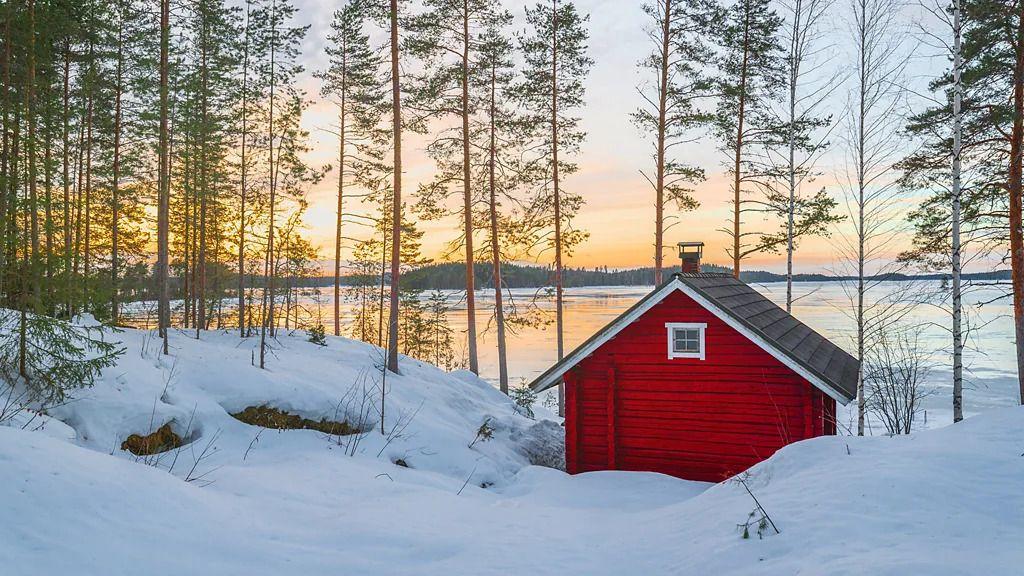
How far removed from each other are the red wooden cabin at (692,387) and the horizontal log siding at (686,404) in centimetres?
2

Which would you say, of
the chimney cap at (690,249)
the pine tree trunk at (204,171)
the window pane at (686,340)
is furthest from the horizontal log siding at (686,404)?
the pine tree trunk at (204,171)

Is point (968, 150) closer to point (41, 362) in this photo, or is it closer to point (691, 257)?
point (691, 257)

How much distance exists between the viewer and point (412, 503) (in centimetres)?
725

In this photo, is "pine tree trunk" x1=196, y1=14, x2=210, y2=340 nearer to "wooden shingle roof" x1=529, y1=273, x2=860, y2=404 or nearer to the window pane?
"wooden shingle roof" x1=529, y1=273, x2=860, y2=404

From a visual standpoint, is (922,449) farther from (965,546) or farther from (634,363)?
(634,363)

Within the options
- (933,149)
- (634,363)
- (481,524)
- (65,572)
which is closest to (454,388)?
(634,363)

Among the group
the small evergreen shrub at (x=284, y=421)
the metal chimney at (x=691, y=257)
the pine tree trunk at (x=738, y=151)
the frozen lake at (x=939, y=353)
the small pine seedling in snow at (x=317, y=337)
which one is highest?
the pine tree trunk at (x=738, y=151)

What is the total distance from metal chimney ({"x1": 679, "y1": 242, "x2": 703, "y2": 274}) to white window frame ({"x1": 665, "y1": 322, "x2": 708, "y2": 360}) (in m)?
2.57

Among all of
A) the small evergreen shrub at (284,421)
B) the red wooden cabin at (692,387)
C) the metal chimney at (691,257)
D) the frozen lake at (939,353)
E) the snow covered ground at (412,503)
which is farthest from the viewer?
the frozen lake at (939,353)

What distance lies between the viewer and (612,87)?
1881 centimetres

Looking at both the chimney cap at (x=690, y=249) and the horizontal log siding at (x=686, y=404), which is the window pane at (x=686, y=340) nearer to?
the horizontal log siding at (x=686, y=404)

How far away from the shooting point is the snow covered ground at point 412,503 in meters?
4.11

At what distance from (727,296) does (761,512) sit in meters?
6.88

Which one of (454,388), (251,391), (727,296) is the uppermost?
(727,296)
